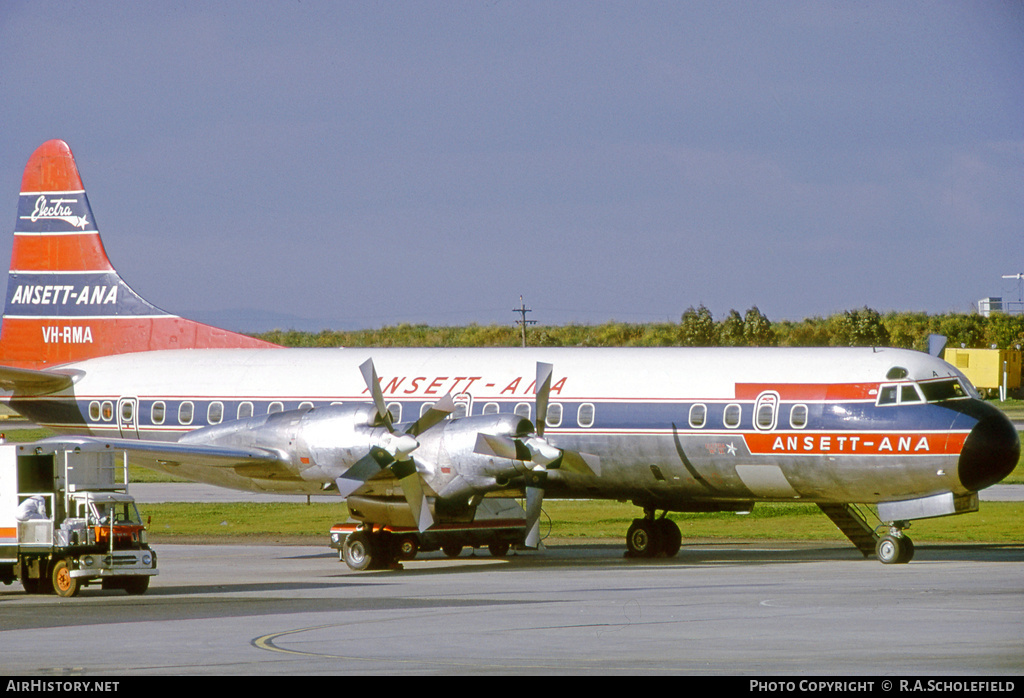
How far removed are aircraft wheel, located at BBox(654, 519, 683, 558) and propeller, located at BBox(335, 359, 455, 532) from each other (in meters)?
6.01

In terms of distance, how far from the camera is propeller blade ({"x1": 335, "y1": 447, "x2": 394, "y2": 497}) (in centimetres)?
2575

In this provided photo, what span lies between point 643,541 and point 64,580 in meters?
12.7

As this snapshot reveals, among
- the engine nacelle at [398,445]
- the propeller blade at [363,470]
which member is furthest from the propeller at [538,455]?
the propeller blade at [363,470]

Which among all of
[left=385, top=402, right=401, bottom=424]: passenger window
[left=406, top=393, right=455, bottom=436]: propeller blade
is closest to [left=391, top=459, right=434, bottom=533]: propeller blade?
[left=406, top=393, right=455, bottom=436]: propeller blade

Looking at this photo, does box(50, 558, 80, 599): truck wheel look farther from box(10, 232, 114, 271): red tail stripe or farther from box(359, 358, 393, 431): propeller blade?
box(10, 232, 114, 271): red tail stripe

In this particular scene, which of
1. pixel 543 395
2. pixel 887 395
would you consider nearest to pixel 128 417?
pixel 543 395

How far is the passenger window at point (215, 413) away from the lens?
3108 cm

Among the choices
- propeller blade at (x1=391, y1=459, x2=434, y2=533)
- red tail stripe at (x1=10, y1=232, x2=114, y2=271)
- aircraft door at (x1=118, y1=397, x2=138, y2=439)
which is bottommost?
propeller blade at (x1=391, y1=459, x2=434, y2=533)

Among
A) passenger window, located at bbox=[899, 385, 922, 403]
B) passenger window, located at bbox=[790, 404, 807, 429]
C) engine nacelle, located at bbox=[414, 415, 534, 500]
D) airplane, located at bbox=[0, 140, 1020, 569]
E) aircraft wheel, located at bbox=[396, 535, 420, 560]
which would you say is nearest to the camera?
engine nacelle, located at bbox=[414, 415, 534, 500]

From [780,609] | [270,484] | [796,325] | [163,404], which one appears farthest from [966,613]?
[796,325]

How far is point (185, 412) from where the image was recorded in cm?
3141

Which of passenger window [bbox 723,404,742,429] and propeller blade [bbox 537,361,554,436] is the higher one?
propeller blade [bbox 537,361,554,436]

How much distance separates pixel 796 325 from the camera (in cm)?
12194

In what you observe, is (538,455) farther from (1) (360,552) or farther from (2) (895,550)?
(2) (895,550)
